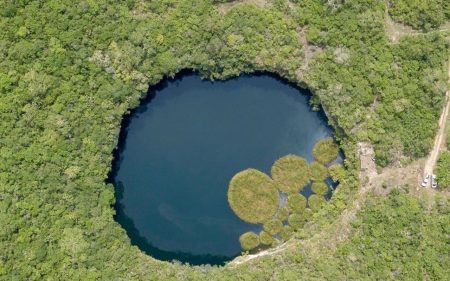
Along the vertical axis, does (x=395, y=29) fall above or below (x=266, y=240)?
above

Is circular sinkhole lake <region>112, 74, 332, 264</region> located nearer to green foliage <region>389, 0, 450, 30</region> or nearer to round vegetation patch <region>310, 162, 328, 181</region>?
round vegetation patch <region>310, 162, 328, 181</region>

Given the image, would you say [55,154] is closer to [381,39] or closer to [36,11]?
[36,11]

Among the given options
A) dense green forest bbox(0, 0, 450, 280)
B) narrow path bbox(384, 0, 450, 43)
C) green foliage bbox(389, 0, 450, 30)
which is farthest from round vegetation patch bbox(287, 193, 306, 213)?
green foliage bbox(389, 0, 450, 30)

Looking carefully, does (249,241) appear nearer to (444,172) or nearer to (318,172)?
(318,172)

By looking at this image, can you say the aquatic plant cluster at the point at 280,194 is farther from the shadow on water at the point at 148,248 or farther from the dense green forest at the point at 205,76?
the shadow on water at the point at 148,248

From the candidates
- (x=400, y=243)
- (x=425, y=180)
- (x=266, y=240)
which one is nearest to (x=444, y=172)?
(x=425, y=180)
